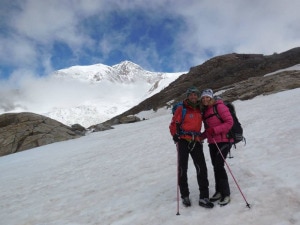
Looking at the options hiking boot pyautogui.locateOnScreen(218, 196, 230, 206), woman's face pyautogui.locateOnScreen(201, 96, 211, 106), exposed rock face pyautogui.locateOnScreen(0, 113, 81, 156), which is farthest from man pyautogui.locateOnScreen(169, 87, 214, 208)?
exposed rock face pyautogui.locateOnScreen(0, 113, 81, 156)

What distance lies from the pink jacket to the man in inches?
10.3

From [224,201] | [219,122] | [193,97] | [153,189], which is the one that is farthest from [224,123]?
[153,189]

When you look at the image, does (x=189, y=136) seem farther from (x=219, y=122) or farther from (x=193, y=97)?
(x=193, y=97)

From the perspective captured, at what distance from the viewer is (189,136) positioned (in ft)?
26.7

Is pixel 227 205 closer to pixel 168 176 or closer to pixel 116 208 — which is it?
pixel 116 208

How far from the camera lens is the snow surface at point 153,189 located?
23.7ft

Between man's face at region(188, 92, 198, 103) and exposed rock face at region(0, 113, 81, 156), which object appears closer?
man's face at region(188, 92, 198, 103)

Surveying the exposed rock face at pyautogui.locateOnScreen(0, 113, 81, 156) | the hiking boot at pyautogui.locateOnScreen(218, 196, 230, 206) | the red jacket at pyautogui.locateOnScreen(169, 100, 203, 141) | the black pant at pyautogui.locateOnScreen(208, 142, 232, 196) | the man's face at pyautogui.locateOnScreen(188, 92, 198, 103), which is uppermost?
the exposed rock face at pyautogui.locateOnScreen(0, 113, 81, 156)

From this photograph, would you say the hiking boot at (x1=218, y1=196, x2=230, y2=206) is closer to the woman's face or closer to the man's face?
the woman's face

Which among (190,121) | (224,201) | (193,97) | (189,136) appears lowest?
(224,201)

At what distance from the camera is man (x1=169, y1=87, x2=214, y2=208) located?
8.09m

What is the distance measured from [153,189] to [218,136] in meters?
3.45

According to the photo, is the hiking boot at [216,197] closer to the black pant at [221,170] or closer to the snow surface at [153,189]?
the black pant at [221,170]

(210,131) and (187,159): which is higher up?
(210,131)
